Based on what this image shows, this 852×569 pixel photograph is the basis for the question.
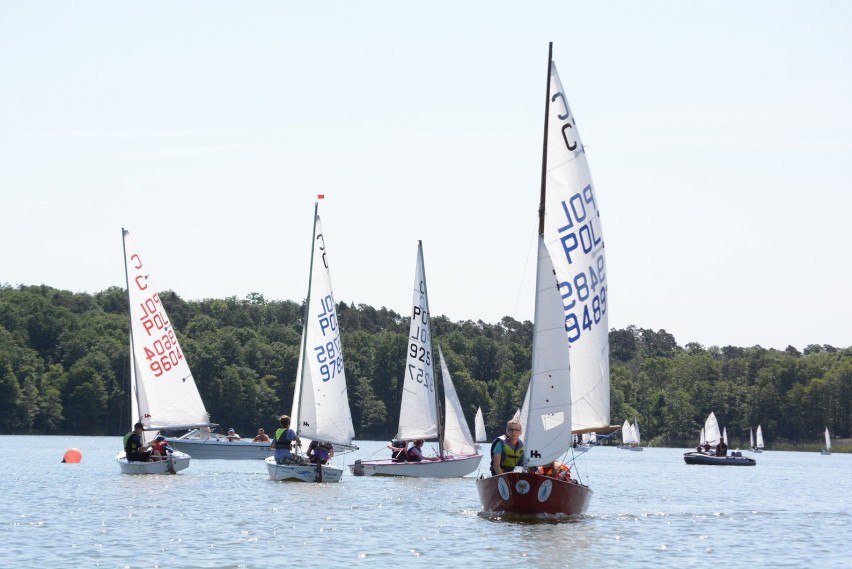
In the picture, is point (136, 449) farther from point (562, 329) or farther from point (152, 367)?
point (562, 329)

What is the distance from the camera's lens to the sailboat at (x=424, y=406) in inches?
1953

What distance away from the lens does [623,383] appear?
16488cm

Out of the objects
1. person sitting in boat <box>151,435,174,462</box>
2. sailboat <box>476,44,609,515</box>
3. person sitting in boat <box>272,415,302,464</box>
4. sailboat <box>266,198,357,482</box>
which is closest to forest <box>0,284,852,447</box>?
sailboat <box>266,198,357,482</box>

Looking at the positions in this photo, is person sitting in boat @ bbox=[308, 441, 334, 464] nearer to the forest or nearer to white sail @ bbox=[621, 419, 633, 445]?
the forest

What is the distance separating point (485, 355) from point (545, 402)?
139671mm

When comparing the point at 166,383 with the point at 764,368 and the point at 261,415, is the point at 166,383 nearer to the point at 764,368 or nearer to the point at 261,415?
the point at 261,415

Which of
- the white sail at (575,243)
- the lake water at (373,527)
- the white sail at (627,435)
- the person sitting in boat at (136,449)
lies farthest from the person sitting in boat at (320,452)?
the white sail at (627,435)

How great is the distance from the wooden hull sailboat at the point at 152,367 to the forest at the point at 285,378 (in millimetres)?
72282

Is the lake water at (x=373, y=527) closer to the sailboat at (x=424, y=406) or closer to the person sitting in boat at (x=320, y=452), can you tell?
the person sitting in boat at (x=320, y=452)

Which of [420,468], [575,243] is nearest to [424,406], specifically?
[420,468]

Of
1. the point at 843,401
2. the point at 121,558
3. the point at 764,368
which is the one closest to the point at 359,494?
the point at 121,558

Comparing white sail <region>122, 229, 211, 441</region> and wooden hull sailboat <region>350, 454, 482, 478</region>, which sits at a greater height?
white sail <region>122, 229, 211, 441</region>

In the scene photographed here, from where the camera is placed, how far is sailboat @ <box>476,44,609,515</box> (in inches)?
1093

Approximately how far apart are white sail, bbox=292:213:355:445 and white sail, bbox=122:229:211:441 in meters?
4.71
